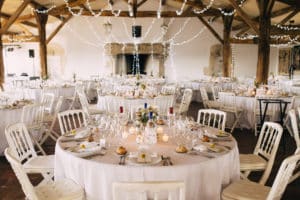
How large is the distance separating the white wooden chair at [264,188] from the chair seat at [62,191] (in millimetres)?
1269

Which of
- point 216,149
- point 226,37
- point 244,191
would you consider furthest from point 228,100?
point 226,37

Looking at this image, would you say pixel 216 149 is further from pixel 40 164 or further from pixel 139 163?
pixel 40 164

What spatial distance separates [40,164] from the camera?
10.7 feet

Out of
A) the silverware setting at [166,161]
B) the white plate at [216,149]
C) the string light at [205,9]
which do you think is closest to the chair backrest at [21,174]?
the silverware setting at [166,161]

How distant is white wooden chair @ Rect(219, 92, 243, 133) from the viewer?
266 inches

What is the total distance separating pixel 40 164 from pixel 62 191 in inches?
30.6

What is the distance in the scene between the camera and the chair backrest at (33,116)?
5008 mm

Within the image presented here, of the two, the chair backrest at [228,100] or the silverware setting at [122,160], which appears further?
the chair backrest at [228,100]

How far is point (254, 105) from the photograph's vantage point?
6.75 metres

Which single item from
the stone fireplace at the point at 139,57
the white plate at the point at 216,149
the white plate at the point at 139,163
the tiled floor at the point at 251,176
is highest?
the stone fireplace at the point at 139,57

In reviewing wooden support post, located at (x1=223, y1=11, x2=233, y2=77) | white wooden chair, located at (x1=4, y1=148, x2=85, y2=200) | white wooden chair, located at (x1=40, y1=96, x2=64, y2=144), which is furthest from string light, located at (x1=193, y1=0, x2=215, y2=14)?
white wooden chair, located at (x1=4, y1=148, x2=85, y2=200)

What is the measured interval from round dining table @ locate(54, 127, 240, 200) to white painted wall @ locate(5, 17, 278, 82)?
11562 mm

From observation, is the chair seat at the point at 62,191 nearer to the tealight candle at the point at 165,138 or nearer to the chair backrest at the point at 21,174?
the chair backrest at the point at 21,174

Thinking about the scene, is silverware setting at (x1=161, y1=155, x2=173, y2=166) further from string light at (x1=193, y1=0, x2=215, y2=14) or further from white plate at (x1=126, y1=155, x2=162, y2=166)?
string light at (x1=193, y1=0, x2=215, y2=14)
